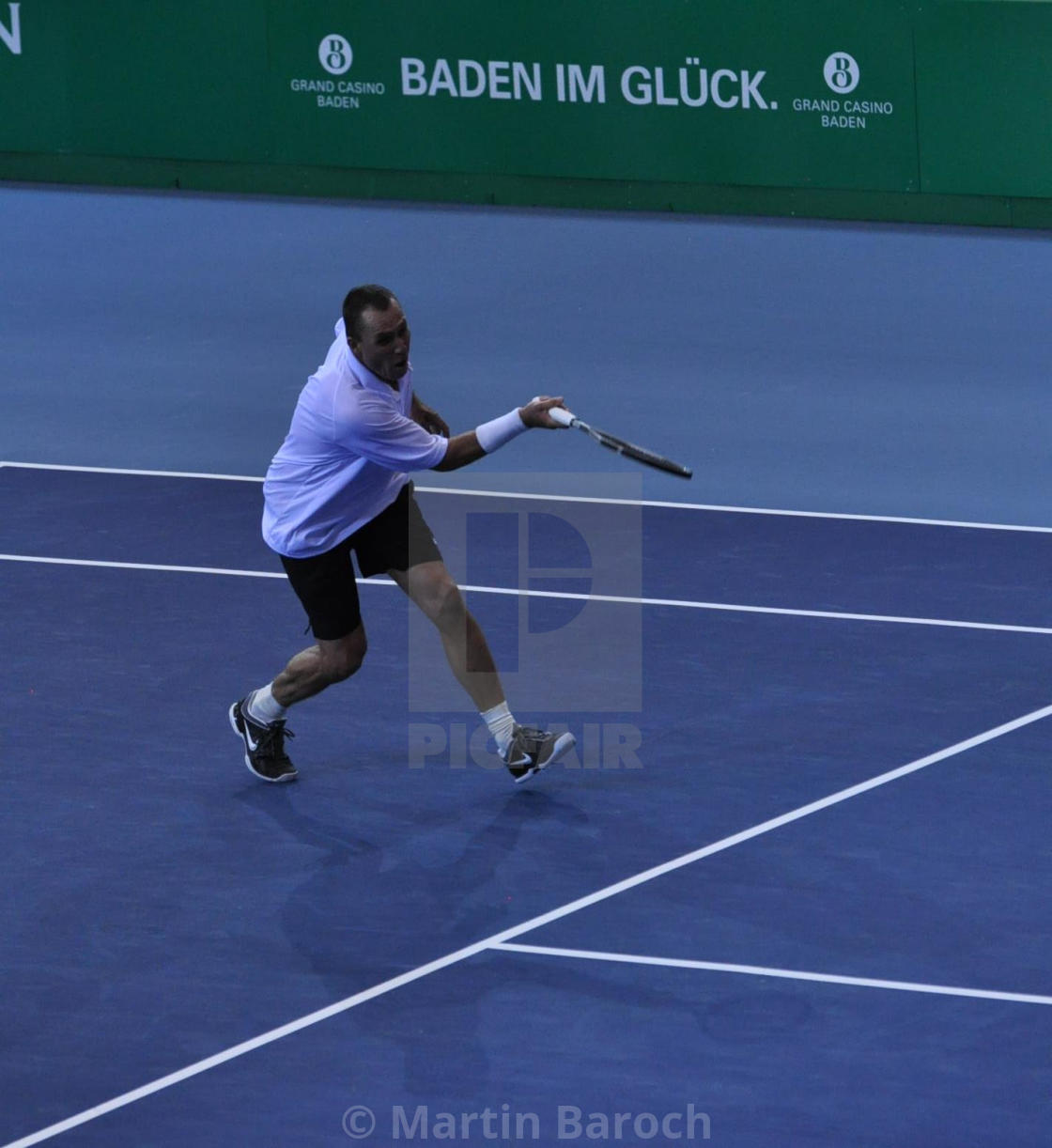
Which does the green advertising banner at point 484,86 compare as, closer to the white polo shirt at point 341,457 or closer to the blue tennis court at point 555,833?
the blue tennis court at point 555,833

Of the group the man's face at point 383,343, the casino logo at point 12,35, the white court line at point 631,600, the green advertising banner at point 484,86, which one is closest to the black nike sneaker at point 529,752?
the man's face at point 383,343

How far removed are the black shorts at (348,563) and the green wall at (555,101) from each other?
9.92 m

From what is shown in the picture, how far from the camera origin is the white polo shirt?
25.9 feet

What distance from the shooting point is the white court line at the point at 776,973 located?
267 inches

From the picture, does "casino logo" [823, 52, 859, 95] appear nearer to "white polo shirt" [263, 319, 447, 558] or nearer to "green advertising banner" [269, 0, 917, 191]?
"green advertising banner" [269, 0, 917, 191]

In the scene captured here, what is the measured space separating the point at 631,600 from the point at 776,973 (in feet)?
11.9

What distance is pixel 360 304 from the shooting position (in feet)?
25.7

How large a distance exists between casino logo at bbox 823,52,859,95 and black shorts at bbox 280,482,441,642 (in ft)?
32.6

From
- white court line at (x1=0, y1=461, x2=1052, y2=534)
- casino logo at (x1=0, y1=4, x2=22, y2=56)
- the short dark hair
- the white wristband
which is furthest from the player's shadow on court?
casino logo at (x1=0, y1=4, x2=22, y2=56)

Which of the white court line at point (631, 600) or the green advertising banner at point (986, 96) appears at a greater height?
the green advertising banner at point (986, 96)

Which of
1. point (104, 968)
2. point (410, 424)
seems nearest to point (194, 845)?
point (104, 968)

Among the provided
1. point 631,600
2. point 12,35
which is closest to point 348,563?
point 631,600

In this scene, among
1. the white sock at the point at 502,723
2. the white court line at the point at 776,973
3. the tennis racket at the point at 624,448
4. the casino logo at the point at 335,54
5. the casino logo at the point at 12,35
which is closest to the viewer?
the white court line at the point at 776,973

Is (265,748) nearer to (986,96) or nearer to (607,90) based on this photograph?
(986,96)
